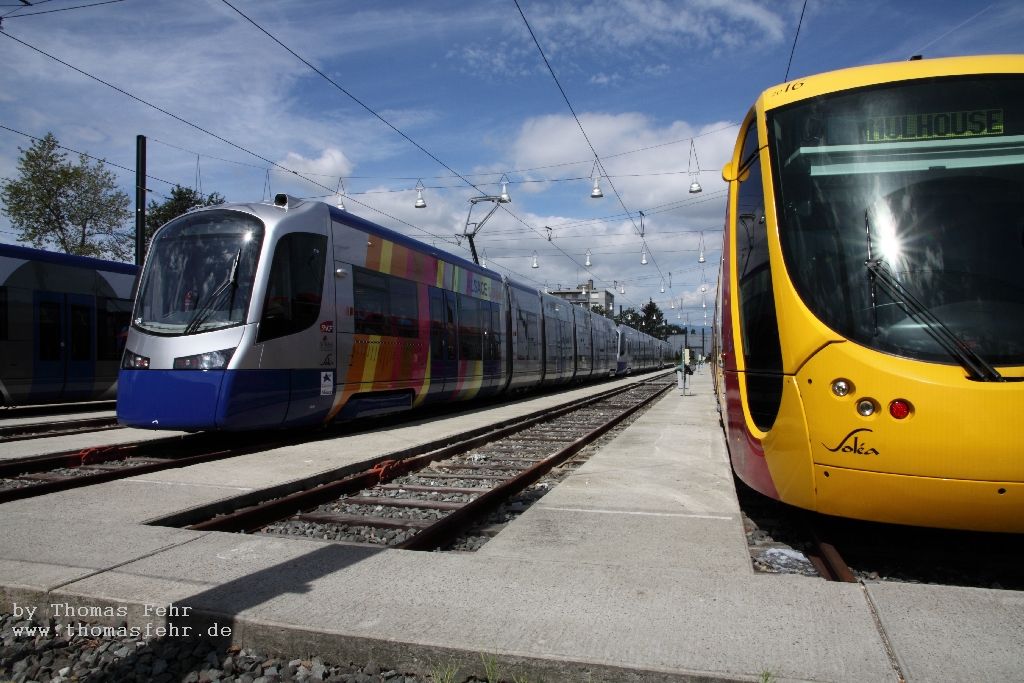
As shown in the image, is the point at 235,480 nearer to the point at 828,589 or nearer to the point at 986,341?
the point at 828,589

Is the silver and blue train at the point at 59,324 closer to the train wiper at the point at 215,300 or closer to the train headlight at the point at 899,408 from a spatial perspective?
the train wiper at the point at 215,300

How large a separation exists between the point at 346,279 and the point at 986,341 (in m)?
8.34

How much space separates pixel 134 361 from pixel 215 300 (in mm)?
1285

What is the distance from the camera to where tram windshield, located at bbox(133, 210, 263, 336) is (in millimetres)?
8625

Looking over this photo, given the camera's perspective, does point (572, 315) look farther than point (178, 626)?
Yes

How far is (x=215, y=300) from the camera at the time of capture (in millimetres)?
8680

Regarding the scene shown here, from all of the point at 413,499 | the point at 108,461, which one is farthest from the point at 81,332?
the point at 413,499

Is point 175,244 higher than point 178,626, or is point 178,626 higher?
point 175,244

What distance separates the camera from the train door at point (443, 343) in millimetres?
13305

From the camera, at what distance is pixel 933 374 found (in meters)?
3.63

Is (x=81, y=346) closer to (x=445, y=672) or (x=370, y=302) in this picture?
(x=370, y=302)

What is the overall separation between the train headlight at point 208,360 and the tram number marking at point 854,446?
6.81m

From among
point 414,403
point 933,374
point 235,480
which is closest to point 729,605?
point 933,374

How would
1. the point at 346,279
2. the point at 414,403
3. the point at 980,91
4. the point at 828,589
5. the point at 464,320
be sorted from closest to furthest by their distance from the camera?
the point at 828,589, the point at 980,91, the point at 346,279, the point at 414,403, the point at 464,320
